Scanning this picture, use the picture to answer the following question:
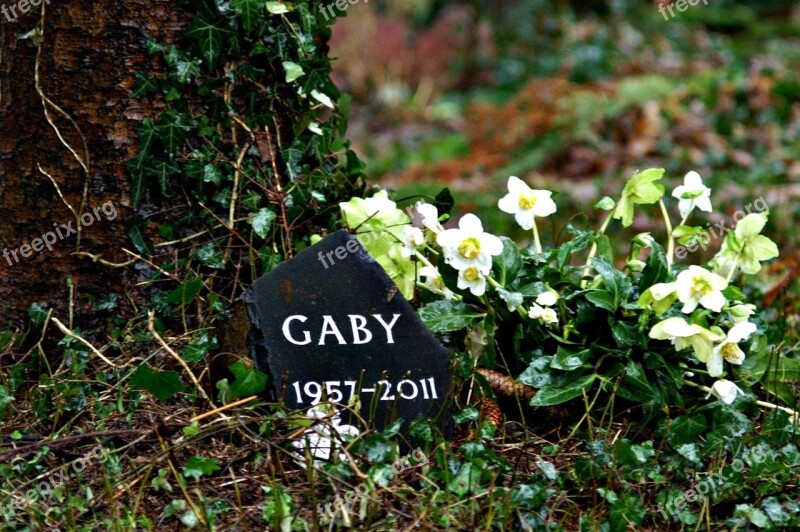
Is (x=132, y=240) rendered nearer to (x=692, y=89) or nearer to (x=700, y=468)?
(x=700, y=468)

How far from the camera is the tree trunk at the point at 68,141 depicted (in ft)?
8.70

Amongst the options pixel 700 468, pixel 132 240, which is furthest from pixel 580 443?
pixel 132 240

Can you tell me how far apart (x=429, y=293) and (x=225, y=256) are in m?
0.63

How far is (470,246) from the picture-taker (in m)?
2.40

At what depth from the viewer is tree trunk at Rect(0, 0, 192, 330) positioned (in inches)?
104

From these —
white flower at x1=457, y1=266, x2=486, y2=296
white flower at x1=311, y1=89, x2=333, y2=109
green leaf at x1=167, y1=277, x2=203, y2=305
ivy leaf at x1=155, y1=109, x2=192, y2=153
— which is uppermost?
ivy leaf at x1=155, y1=109, x2=192, y2=153

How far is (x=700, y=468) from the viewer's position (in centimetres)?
238

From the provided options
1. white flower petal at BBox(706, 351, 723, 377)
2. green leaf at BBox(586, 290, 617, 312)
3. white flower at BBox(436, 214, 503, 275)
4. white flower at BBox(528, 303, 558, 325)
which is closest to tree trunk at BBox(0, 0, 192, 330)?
white flower at BBox(436, 214, 503, 275)

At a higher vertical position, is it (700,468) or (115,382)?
(115,382)

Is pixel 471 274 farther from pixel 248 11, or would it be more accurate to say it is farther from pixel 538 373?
pixel 248 11

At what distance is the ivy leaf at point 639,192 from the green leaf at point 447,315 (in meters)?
0.59

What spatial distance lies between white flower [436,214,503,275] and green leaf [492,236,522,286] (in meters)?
0.17

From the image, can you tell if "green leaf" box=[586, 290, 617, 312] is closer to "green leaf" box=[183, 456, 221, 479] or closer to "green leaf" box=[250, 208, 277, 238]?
"green leaf" box=[250, 208, 277, 238]

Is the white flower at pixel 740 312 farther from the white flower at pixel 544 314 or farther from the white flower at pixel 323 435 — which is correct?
the white flower at pixel 323 435
